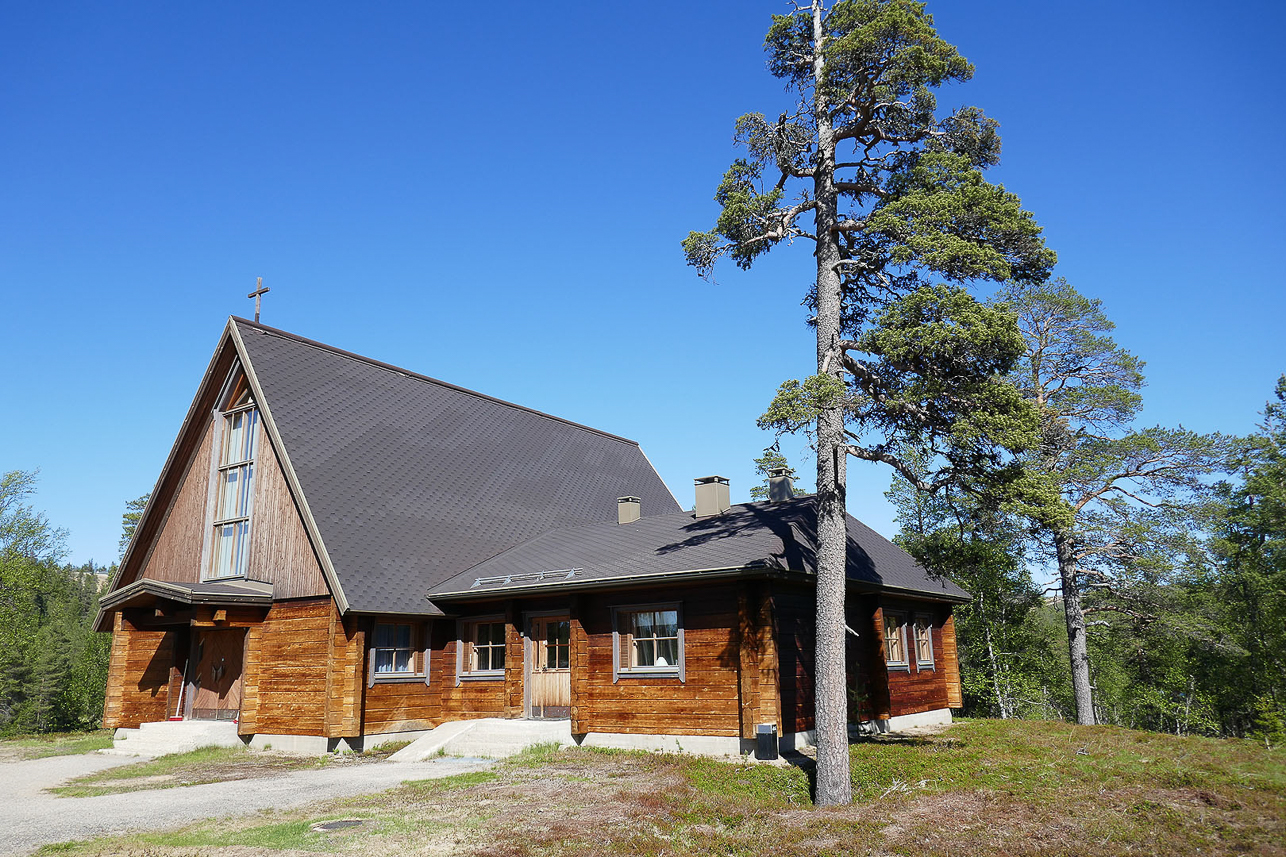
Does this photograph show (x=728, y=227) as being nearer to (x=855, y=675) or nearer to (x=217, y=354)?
(x=855, y=675)

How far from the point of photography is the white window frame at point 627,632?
16.0 m

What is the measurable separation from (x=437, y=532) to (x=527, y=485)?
461 centimetres

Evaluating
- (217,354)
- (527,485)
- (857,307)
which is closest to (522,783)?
(857,307)

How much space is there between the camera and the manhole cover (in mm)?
10047

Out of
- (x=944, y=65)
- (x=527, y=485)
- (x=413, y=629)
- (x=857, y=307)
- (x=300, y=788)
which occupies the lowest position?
(x=300, y=788)

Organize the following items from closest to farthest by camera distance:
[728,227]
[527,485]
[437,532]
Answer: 1. [728,227]
2. [437,532]
3. [527,485]

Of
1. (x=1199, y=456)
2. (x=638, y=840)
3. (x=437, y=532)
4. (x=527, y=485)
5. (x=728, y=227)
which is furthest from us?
(x=527, y=485)

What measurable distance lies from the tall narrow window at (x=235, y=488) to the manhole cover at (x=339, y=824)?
11.7m

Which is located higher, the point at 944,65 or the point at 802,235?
the point at 944,65

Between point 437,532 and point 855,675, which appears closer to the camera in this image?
point 855,675

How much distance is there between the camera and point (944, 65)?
1357 centimetres

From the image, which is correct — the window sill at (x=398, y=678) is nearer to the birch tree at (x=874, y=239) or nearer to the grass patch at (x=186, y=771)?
the grass patch at (x=186, y=771)

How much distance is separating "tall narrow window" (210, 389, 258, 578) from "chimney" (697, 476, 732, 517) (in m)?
11.3

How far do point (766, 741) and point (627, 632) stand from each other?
379 centimetres
